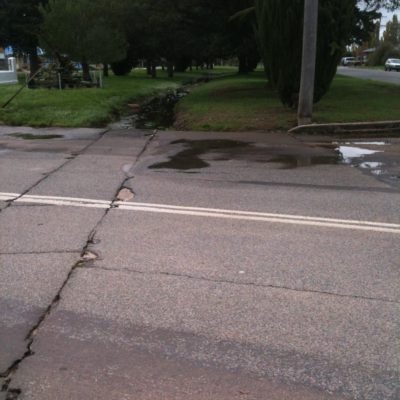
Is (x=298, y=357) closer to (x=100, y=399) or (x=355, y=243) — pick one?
(x=100, y=399)

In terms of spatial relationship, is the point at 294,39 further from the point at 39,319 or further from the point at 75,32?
the point at 75,32

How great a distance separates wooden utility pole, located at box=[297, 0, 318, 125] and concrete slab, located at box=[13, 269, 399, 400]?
1045 cm

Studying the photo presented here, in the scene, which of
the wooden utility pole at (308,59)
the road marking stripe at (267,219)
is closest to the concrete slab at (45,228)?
the road marking stripe at (267,219)

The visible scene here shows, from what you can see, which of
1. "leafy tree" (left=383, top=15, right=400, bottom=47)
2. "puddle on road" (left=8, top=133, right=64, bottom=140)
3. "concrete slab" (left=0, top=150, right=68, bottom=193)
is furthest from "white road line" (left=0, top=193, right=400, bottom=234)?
"leafy tree" (left=383, top=15, right=400, bottom=47)

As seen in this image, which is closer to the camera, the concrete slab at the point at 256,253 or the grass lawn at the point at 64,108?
the concrete slab at the point at 256,253

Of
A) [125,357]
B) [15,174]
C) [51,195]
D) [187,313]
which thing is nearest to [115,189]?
[51,195]

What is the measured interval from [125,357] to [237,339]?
2.54 ft

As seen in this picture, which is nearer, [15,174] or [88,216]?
[88,216]

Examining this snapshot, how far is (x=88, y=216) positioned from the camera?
6656 millimetres

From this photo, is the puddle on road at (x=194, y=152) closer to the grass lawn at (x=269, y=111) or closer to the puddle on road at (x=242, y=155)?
the puddle on road at (x=242, y=155)

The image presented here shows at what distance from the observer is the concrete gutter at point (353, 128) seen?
46.2ft

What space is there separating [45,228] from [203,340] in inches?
120

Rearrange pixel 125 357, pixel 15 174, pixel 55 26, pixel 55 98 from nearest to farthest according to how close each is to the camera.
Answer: pixel 125 357
pixel 15 174
pixel 55 98
pixel 55 26

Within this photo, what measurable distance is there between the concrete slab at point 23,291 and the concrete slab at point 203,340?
0.43ft
